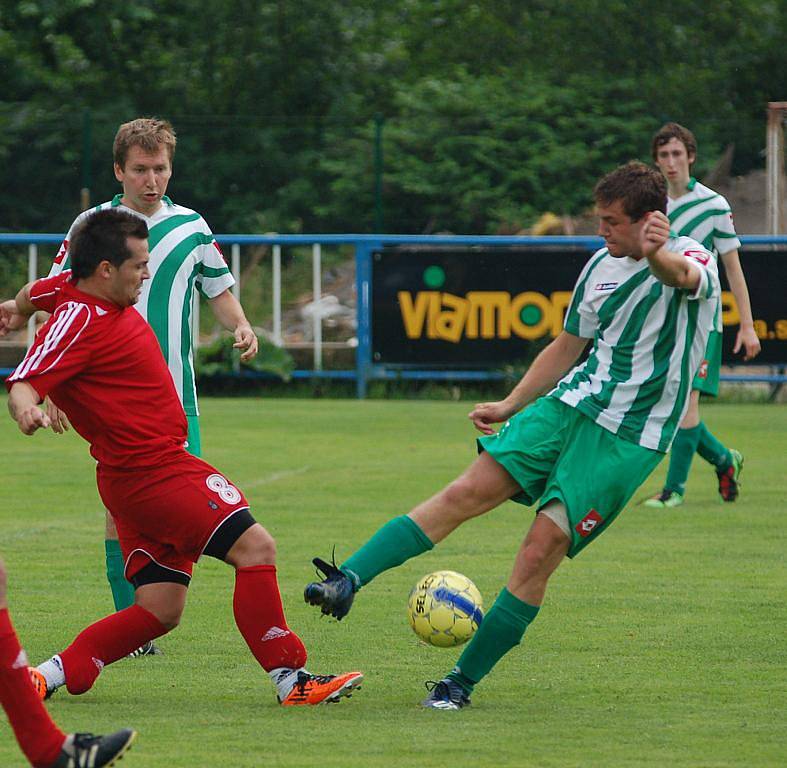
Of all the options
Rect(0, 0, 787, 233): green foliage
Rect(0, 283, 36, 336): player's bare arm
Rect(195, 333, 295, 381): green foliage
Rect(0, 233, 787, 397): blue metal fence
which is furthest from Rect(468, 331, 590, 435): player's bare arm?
Rect(0, 0, 787, 233): green foliage

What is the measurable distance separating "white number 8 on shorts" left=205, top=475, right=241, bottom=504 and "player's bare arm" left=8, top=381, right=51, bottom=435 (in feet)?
2.04

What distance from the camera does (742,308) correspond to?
31.3 ft

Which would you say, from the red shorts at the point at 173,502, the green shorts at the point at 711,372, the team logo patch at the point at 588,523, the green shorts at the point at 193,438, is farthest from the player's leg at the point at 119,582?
the green shorts at the point at 711,372

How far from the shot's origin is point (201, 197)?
920 inches

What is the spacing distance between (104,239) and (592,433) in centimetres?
165

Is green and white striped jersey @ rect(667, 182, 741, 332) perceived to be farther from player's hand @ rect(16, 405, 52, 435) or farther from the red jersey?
player's hand @ rect(16, 405, 52, 435)

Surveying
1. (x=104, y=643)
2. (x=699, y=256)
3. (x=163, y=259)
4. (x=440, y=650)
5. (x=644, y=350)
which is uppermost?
(x=699, y=256)

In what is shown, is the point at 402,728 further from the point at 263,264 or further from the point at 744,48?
the point at 744,48

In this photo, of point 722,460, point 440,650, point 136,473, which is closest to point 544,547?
point 440,650

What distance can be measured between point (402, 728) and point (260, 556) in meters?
0.69

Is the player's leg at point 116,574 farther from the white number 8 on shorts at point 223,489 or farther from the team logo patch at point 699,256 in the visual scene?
the team logo patch at point 699,256

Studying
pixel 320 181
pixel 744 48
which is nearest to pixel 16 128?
pixel 320 181

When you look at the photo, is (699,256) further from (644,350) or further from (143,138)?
(143,138)

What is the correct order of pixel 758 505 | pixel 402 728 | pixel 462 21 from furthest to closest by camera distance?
1. pixel 462 21
2. pixel 758 505
3. pixel 402 728
